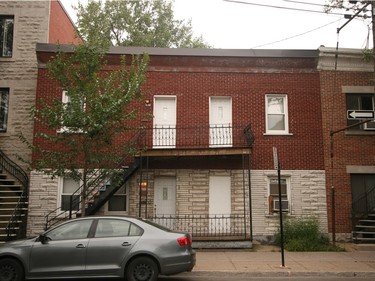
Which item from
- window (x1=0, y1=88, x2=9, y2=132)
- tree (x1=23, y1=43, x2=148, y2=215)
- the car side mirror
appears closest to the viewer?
the car side mirror

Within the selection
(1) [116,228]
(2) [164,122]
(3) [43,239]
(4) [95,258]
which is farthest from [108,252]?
(2) [164,122]

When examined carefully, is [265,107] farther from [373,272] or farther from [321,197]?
[373,272]

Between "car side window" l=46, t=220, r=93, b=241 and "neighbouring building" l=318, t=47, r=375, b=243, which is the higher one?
"neighbouring building" l=318, t=47, r=375, b=243

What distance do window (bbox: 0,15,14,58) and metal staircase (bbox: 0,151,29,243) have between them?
13.2ft

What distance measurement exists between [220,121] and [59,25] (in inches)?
337

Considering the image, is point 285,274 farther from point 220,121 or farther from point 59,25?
point 59,25

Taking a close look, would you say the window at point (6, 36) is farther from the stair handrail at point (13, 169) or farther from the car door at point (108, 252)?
the car door at point (108, 252)

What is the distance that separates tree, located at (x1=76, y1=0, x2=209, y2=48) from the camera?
28.6m

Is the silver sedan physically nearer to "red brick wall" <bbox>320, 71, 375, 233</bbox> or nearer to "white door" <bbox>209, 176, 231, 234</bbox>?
"white door" <bbox>209, 176, 231, 234</bbox>

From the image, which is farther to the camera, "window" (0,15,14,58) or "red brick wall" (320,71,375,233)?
"window" (0,15,14,58)

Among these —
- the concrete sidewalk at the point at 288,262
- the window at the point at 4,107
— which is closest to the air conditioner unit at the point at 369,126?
the concrete sidewalk at the point at 288,262

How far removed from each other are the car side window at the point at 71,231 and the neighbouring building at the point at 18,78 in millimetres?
6052

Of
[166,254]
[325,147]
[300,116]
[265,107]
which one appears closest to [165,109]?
[265,107]

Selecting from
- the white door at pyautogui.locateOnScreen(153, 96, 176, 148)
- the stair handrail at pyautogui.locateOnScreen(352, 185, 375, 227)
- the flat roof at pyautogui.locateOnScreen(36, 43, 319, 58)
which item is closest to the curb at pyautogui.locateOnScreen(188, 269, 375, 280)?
the stair handrail at pyautogui.locateOnScreen(352, 185, 375, 227)
